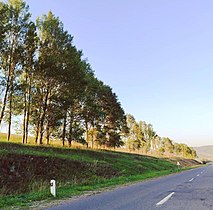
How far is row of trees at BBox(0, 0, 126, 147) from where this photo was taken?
975 inches

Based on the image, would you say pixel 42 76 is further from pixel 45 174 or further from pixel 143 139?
pixel 143 139

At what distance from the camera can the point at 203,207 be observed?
7.48 meters

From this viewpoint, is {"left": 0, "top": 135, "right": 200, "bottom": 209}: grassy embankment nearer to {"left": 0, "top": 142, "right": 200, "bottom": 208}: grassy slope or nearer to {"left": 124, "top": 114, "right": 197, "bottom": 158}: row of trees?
{"left": 0, "top": 142, "right": 200, "bottom": 208}: grassy slope

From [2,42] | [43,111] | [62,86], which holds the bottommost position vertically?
[43,111]

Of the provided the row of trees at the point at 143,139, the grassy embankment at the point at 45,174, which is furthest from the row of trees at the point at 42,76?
the row of trees at the point at 143,139

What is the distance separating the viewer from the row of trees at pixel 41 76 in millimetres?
24766

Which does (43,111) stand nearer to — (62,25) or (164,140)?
(62,25)

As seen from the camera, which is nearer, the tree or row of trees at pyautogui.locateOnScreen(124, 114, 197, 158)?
the tree

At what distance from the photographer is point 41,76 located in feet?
91.9

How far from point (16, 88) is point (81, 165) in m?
9.38

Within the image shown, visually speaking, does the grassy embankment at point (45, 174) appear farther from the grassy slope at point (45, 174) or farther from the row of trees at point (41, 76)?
the row of trees at point (41, 76)

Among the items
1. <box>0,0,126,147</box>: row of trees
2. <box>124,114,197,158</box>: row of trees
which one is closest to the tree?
<box>0,0,126,147</box>: row of trees

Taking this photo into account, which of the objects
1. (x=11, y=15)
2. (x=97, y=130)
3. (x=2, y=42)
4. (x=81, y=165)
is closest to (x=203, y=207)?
(x=81, y=165)

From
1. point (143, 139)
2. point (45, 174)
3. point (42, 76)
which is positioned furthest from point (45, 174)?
point (143, 139)
